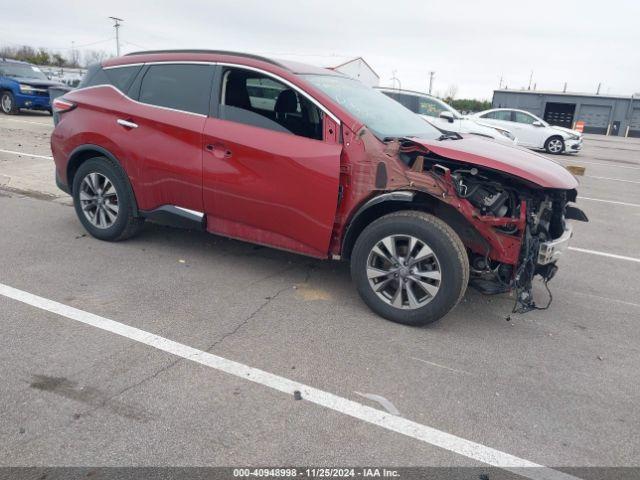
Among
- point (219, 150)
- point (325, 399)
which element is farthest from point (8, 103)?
point (325, 399)

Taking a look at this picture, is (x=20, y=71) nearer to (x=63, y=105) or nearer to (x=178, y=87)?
(x=63, y=105)

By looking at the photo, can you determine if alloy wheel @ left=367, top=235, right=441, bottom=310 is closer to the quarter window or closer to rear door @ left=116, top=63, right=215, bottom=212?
rear door @ left=116, top=63, right=215, bottom=212

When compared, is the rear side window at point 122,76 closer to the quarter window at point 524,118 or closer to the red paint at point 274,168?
the red paint at point 274,168

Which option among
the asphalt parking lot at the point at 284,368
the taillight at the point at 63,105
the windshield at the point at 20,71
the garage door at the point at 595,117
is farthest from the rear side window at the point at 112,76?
the garage door at the point at 595,117

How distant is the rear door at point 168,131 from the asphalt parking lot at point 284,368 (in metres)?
0.70

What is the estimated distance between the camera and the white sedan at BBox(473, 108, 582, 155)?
18625 millimetres

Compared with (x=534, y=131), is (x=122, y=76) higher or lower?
higher

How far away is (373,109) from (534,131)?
16.4 metres

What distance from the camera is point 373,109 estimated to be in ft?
15.1

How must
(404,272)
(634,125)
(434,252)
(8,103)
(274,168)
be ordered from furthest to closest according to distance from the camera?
(634,125), (8,103), (274,168), (404,272), (434,252)

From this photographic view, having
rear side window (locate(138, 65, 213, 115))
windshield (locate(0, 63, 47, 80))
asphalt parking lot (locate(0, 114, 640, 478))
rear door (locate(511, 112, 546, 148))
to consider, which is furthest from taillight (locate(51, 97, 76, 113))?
rear door (locate(511, 112, 546, 148))

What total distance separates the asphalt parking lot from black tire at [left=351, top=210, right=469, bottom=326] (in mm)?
130

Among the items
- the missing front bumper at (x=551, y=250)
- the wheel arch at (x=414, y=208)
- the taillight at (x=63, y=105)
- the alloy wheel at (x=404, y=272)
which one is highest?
the taillight at (x=63, y=105)

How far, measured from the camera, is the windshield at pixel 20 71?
1914cm
